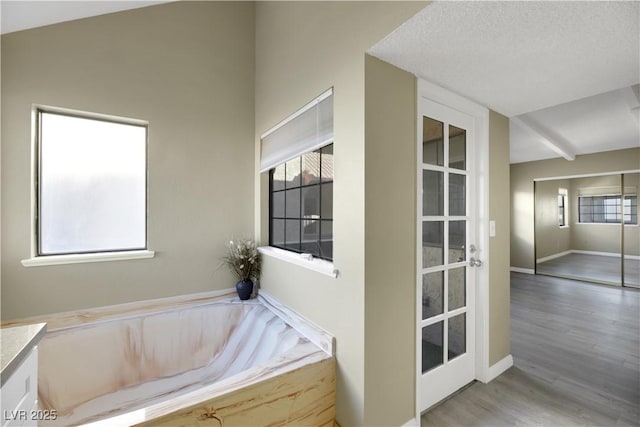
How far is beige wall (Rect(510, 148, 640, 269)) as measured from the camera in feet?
15.0

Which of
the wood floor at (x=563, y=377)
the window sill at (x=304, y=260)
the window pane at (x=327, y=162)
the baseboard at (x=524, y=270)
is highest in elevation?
the window pane at (x=327, y=162)

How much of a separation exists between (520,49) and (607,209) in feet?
17.7

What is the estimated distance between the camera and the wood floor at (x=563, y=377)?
1.59 m

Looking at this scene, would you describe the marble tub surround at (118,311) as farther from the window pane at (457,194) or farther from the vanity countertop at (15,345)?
the window pane at (457,194)

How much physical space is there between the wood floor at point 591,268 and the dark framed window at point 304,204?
558 centimetres

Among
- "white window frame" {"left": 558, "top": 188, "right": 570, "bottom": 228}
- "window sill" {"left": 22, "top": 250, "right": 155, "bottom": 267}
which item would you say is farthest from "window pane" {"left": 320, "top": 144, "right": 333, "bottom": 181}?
"white window frame" {"left": 558, "top": 188, "right": 570, "bottom": 228}

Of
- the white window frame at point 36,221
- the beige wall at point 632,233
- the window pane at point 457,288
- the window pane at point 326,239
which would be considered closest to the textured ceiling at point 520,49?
the window pane at point 326,239

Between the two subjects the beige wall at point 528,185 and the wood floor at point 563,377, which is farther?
the beige wall at point 528,185

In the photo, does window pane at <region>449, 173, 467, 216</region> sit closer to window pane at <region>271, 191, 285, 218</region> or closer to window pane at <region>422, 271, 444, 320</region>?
window pane at <region>422, 271, 444, 320</region>

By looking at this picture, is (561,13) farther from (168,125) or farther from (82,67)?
(82,67)

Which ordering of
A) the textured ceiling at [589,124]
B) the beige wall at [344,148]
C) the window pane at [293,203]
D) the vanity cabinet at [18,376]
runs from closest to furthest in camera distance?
the vanity cabinet at [18,376]
the beige wall at [344,148]
the window pane at [293,203]
the textured ceiling at [589,124]

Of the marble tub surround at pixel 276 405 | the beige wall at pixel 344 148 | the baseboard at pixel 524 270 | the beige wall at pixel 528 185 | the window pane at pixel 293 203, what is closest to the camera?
the marble tub surround at pixel 276 405

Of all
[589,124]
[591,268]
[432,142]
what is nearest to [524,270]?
[591,268]

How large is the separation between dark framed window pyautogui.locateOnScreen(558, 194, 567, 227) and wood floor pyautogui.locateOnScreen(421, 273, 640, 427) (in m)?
2.28
